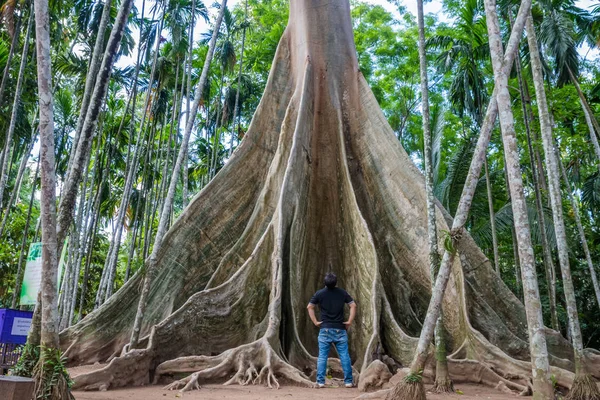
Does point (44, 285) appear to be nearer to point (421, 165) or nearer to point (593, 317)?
point (593, 317)

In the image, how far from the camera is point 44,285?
12.2ft

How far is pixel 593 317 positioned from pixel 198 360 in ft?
40.6

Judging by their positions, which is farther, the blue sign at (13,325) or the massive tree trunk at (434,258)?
the blue sign at (13,325)

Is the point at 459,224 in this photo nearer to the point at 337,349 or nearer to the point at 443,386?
the point at 443,386

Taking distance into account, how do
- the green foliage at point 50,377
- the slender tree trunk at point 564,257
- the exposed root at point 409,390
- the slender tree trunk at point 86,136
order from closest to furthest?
1. the green foliage at point 50,377
2. the exposed root at point 409,390
3. the slender tree trunk at point 86,136
4. the slender tree trunk at point 564,257

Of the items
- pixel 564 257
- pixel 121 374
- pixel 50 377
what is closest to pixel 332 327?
pixel 121 374

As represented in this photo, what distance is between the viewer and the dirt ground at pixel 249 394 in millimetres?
4672

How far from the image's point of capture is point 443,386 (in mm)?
5141

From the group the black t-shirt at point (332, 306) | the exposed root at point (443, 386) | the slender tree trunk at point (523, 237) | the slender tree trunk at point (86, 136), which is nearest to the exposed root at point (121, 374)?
the slender tree trunk at point (86, 136)

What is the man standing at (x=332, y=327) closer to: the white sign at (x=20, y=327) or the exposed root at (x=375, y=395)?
the exposed root at (x=375, y=395)

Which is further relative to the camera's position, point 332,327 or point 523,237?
point 332,327

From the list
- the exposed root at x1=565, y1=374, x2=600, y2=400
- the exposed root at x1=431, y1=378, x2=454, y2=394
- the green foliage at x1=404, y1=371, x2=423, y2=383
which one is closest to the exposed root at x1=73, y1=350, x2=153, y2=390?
the green foliage at x1=404, y1=371, x2=423, y2=383

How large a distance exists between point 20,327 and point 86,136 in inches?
118

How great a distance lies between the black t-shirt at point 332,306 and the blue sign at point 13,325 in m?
3.55
